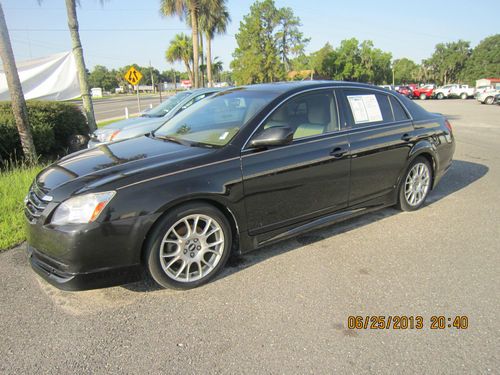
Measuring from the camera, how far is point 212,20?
93.0 ft

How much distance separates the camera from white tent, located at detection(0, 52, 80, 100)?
9534 millimetres

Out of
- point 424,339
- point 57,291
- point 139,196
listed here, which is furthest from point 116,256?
point 424,339

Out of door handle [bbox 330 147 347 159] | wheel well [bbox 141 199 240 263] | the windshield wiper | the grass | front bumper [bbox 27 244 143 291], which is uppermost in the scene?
the windshield wiper

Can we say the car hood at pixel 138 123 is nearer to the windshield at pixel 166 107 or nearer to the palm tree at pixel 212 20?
the windshield at pixel 166 107

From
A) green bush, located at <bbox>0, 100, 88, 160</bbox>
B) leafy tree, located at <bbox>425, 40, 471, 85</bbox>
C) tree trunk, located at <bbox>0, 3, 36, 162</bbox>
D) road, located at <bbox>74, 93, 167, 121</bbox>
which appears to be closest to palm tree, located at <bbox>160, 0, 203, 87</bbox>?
road, located at <bbox>74, 93, 167, 121</bbox>

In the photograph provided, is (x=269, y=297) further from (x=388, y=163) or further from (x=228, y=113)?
(x=388, y=163)

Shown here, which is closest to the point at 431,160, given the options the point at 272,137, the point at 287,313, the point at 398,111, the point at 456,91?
the point at 398,111

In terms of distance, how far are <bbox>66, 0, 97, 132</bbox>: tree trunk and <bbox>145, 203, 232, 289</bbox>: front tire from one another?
7.48 meters

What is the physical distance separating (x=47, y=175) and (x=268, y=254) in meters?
2.13

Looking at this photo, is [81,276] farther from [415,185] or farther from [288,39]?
[288,39]

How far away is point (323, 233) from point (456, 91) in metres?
44.3

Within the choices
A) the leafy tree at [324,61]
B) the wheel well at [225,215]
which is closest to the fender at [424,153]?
the wheel well at [225,215]

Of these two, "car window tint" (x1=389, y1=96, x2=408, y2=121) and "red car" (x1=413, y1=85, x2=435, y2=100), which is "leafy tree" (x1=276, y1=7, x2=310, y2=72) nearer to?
"red car" (x1=413, y1=85, x2=435, y2=100)

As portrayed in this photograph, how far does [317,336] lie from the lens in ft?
8.08
